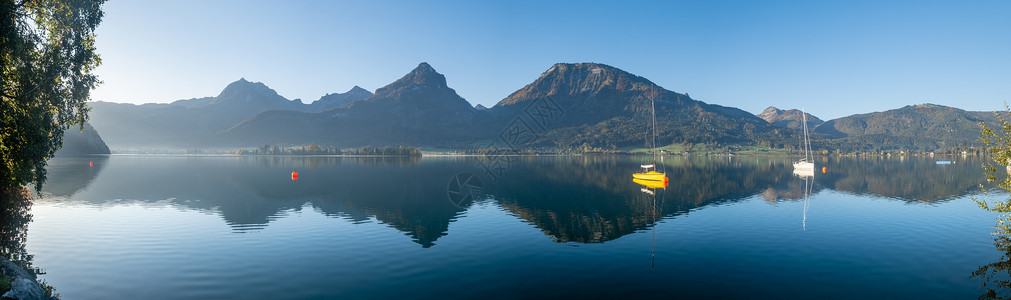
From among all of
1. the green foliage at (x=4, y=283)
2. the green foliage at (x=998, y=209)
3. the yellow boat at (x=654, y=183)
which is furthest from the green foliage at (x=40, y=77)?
the yellow boat at (x=654, y=183)

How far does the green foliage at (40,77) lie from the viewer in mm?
22609

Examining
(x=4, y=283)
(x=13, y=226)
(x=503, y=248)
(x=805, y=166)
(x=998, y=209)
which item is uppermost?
(x=998, y=209)

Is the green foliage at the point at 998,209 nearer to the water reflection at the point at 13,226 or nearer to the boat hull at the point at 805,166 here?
the water reflection at the point at 13,226

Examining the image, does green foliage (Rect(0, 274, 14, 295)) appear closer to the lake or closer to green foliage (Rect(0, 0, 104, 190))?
the lake

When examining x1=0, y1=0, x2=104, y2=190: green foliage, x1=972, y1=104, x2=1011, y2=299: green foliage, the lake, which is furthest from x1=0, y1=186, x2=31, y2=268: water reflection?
x1=972, y1=104, x2=1011, y2=299: green foliage

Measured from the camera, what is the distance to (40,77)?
82.2 feet

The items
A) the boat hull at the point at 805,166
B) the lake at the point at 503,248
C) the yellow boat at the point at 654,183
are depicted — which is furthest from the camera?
the boat hull at the point at 805,166

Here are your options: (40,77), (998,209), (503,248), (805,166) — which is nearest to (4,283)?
(40,77)

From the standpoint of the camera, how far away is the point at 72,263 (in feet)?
86.9

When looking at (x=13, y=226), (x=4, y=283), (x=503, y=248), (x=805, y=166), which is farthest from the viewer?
(x=805, y=166)

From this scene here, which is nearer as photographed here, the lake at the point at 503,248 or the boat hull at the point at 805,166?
the lake at the point at 503,248

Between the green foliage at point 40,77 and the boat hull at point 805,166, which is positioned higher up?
the green foliage at point 40,77

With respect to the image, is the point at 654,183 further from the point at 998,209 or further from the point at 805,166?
the point at 805,166

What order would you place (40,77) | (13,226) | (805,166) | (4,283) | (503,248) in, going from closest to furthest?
1. (4,283)
2. (40,77)
3. (13,226)
4. (503,248)
5. (805,166)
